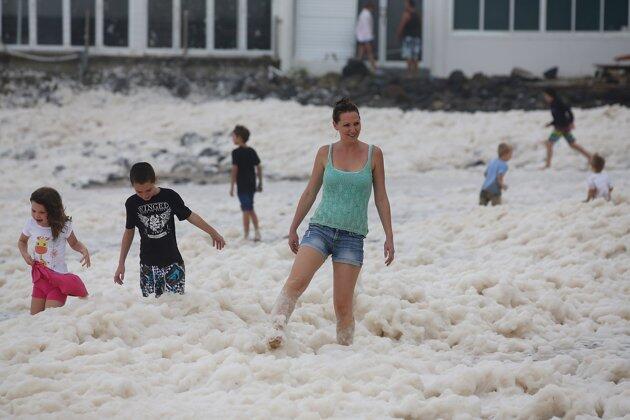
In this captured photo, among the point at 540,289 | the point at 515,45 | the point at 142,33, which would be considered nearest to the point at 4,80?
the point at 142,33

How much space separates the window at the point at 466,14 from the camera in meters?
26.7

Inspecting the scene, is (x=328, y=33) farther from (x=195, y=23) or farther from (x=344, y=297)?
(x=344, y=297)

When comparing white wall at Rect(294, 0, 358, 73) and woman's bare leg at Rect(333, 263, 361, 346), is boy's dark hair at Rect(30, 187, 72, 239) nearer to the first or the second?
woman's bare leg at Rect(333, 263, 361, 346)

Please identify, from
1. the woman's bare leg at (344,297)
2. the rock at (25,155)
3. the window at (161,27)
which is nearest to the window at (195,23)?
the window at (161,27)

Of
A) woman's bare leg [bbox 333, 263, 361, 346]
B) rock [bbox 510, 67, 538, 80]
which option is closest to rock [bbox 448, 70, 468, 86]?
rock [bbox 510, 67, 538, 80]

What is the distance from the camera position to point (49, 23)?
1063 inches

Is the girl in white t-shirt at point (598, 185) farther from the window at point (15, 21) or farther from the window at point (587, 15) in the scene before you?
the window at point (15, 21)

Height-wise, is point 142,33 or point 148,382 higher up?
point 142,33

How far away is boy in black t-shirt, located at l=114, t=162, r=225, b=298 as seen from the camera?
6.95m

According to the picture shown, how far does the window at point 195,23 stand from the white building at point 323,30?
0.09ft

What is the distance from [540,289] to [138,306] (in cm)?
352

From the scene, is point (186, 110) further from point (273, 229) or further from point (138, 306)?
point (138, 306)

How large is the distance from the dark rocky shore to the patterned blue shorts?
1654cm

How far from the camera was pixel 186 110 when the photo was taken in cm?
2392
